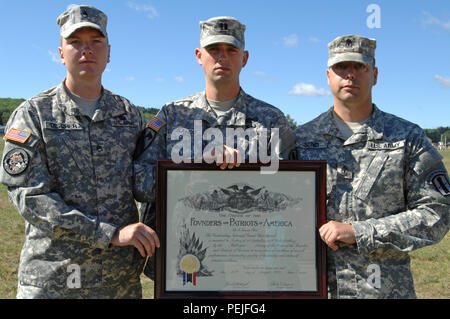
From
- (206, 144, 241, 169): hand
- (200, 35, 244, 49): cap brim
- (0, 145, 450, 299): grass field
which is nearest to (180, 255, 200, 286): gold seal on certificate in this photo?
A: (206, 144, 241, 169): hand

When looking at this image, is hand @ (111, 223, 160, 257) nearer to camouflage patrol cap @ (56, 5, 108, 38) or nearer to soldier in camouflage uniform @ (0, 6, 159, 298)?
soldier in camouflage uniform @ (0, 6, 159, 298)

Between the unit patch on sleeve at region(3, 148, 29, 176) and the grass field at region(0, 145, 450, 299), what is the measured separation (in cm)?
403

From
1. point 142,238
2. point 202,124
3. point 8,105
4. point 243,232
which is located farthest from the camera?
point 8,105

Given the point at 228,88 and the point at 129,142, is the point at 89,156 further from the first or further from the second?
the point at 228,88

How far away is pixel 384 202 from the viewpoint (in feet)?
10.9

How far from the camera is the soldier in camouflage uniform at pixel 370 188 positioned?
317cm

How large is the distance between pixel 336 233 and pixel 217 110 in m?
1.40

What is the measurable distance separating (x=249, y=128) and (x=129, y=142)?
3.27ft

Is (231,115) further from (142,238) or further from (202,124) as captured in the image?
(142,238)

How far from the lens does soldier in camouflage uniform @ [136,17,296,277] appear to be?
3.43 meters

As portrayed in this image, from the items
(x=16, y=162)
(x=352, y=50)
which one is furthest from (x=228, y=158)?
(x=16, y=162)

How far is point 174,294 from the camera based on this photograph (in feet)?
10.2

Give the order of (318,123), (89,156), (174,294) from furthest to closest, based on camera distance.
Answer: (318,123) < (89,156) < (174,294)
